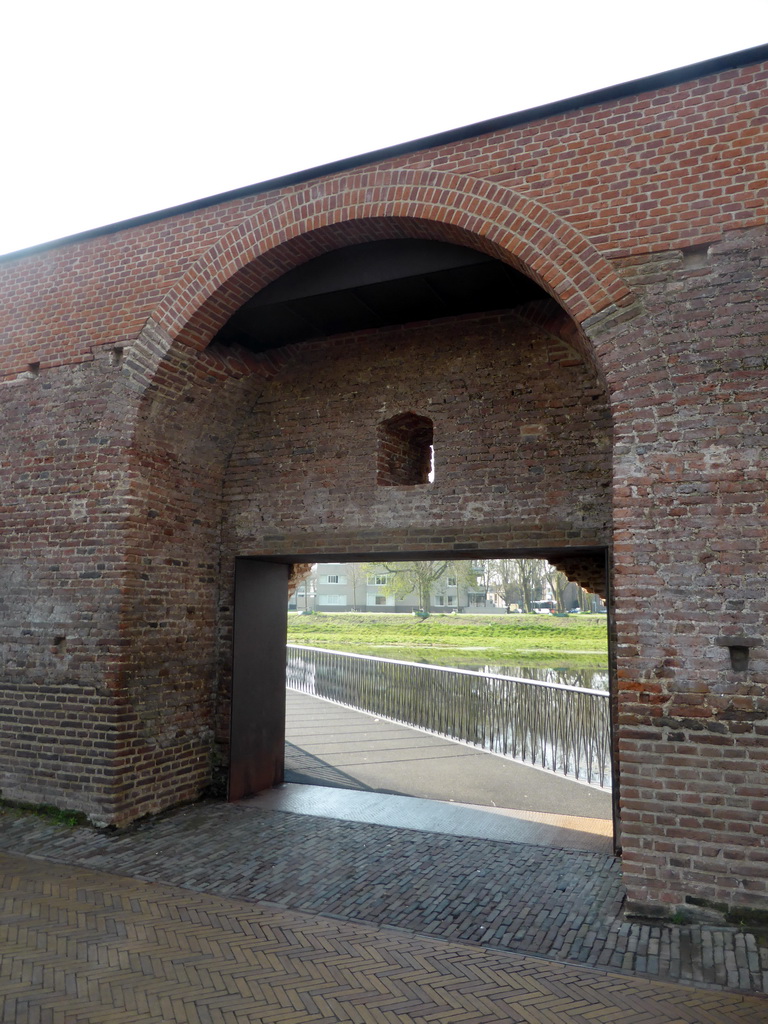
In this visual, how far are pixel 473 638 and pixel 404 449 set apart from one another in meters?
22.4

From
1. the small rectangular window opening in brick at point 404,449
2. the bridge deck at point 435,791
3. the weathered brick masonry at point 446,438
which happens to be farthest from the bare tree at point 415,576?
the weathered brick masonry at point 446,438

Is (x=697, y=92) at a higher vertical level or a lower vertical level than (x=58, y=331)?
higher

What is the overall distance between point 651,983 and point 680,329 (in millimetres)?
4192

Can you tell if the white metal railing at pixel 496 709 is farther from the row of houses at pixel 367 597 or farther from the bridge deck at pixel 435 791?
the row of houses at pixel 367 597

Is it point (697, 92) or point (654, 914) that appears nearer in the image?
point (654, 914)

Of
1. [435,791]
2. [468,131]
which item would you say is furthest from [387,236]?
[435,791]

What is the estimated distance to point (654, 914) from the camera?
455 cm

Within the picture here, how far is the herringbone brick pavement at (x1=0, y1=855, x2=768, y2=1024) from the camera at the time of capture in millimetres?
3588

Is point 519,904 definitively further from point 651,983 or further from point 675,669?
point 675,669

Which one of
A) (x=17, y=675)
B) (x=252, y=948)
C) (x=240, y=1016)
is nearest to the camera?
(x=240, y=1016)

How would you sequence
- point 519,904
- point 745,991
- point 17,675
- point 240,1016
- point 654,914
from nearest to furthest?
point 240,1016 < point 745,991 < point 654,914 < point 519,904 < point 17,675

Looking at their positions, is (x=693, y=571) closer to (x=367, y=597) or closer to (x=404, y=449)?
(x=404, y=449)

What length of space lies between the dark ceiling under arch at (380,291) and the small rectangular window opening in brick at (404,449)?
1084 mm

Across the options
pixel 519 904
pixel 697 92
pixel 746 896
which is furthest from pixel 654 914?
pixel 697 92
